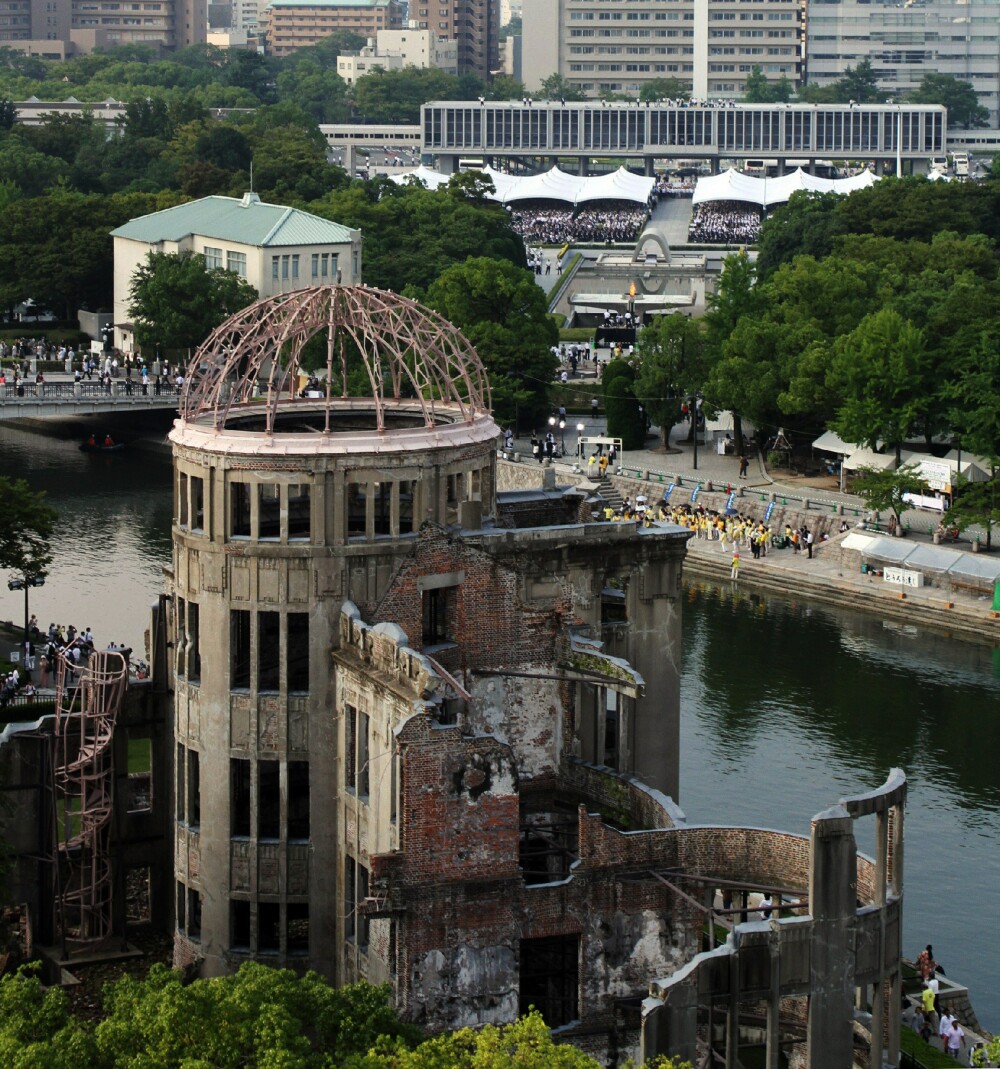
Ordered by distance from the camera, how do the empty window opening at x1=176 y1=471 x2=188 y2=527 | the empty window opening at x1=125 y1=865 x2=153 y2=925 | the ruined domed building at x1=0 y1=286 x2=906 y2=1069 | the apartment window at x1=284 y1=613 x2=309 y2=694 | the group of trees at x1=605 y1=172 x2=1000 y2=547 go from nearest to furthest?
the ruined domed building at x1=0 y1=286 x2=906 y2=1069
the apartment window at x1=284 y1=613 x2=309 y2=694
the empty window opening at x1=176 y1=471 x2=188 y2=527
the empty window opening at x1=125 y1=865 x2=153 y2=925
the group of trees at x1=605 y1=172 x2=1000 y2=547

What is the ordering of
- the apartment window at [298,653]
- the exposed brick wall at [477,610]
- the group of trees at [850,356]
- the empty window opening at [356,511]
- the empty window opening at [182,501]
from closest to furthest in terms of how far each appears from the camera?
the exposed brick wall at [477,610] < the apartment window at [298,653] < the empty window opening at [356,511] < the empty window opening at [182,501] < the group of trees at [850,356]

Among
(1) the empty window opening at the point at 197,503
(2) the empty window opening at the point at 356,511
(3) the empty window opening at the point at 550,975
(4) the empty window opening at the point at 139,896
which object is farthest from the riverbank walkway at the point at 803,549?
(3) the empty window opening at the point at 550,975

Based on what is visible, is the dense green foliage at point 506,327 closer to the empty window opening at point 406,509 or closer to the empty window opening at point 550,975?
the empty window opening at point 406,509

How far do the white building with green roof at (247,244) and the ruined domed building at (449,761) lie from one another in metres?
87.3

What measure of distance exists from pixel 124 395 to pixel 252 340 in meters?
75.4

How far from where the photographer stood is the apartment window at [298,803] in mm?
56281

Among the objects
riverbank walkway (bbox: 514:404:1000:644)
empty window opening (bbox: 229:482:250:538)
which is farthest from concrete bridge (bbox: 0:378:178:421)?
empty window opening (bbox: 229:482:250:538)

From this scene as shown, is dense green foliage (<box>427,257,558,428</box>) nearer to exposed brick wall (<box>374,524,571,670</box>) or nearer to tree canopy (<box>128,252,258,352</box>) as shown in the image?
tree canopy (<box>128,252,258,352</box>)

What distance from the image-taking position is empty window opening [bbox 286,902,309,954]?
56.6 m

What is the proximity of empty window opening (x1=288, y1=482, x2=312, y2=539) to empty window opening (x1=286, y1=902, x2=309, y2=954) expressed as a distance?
25.7 feet

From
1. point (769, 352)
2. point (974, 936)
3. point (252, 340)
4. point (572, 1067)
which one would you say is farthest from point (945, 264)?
point (572, 1067)

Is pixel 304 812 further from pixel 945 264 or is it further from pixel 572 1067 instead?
pixel 945 264

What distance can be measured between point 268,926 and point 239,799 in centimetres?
275

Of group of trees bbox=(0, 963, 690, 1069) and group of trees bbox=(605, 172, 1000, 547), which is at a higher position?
group of trees bbox=(605, 172, 1000, 547)
